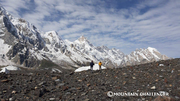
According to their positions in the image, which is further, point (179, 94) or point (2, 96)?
point (2, 96)

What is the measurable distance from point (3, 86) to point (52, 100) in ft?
20.9

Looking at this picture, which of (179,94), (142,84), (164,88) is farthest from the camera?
(142,84)

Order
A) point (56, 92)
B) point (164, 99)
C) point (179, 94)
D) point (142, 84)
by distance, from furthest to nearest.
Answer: point (142, 84), point (56, 92), point (179, 94), point (164, 99)

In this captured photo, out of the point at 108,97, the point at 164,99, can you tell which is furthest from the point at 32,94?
the point at 164,99

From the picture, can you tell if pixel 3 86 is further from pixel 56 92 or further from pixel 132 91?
pixel 132 91

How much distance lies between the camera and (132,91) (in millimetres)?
12453

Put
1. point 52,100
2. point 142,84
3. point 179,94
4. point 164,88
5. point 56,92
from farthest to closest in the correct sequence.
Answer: point 142,84 < point 56,92 < point 164,88 < point 52,100 < point 179,94

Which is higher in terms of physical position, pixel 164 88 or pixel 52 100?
pixel 164 88

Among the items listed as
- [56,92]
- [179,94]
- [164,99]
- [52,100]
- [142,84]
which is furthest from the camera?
[142,84]

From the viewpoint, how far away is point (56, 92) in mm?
13188

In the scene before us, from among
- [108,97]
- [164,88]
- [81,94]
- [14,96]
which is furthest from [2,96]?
[164,88]

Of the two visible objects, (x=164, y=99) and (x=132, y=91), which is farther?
(x=132, y=91)

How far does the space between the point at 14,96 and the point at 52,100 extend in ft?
11.5

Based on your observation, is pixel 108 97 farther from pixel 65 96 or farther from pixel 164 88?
pixel 164 88
